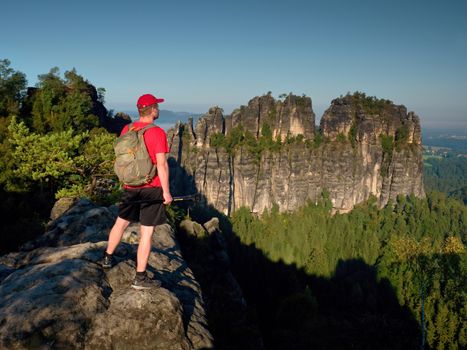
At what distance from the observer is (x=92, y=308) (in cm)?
587

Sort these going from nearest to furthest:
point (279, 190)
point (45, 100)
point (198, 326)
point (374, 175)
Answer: point (198, 326)
point (45, 100)
point (279, 190)
point (374, 175)

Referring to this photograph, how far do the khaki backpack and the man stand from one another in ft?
0.34

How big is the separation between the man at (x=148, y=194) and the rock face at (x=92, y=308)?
1.68ft

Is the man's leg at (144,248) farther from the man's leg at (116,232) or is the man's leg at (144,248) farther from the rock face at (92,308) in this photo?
the man's leg at (116,232)

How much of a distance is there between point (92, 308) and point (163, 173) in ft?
8.38

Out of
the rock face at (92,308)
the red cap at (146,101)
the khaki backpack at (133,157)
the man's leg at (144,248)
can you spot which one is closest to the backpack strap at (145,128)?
the khaki backpack at (133,157)

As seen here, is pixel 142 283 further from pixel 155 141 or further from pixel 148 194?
pixel 155 141

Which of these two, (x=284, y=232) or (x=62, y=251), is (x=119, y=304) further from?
(x=284, y=232)

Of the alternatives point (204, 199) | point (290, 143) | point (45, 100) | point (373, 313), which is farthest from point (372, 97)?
point (45, 100)

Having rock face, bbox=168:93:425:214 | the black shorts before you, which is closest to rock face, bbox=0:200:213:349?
the black shorts

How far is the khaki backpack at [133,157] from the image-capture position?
613cm

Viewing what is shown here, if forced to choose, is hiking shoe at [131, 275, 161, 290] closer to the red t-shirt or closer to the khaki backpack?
the khaki backpack

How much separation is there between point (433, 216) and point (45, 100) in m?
99.0

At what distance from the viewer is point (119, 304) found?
19.9 ft
